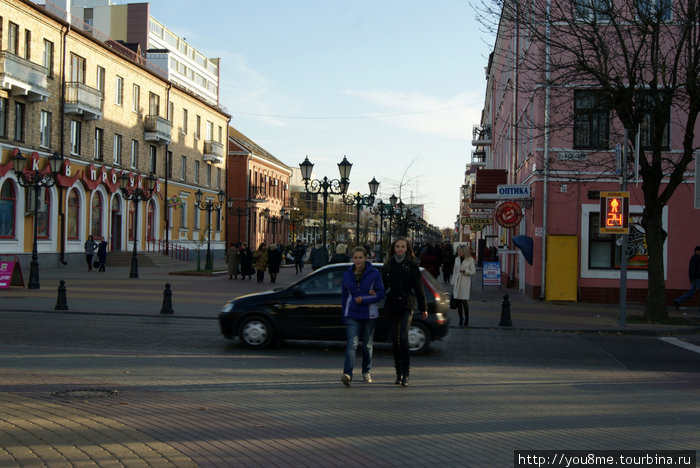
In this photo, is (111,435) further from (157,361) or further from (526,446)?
(157,361)

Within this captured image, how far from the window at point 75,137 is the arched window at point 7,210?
5840 millimetres

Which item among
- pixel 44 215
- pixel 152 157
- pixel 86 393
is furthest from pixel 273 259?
pixel 152 157

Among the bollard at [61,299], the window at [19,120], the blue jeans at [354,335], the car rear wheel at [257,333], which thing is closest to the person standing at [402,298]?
the blue jeans at [354,335]

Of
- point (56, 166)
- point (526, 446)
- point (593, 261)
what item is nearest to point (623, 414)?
point (526, 446)

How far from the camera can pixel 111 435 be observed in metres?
5.99

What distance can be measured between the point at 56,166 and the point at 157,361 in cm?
1894

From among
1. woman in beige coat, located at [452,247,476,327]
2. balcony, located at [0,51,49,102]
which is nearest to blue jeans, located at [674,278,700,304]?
woman in beige coat, located at [452,247,476,327]

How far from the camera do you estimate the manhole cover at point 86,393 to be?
7.65 metres

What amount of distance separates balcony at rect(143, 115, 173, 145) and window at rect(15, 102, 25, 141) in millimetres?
14859

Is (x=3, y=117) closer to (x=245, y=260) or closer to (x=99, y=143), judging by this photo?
(x=99, y=143)

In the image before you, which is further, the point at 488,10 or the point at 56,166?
the point at 56,166

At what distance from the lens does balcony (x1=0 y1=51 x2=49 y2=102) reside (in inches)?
1303

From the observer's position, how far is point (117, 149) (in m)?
46.5

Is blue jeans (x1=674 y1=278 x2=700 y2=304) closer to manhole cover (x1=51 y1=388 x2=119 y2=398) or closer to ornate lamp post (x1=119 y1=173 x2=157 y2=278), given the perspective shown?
manhole cover (x1=51 y1=388 x2=119 y2=398)
